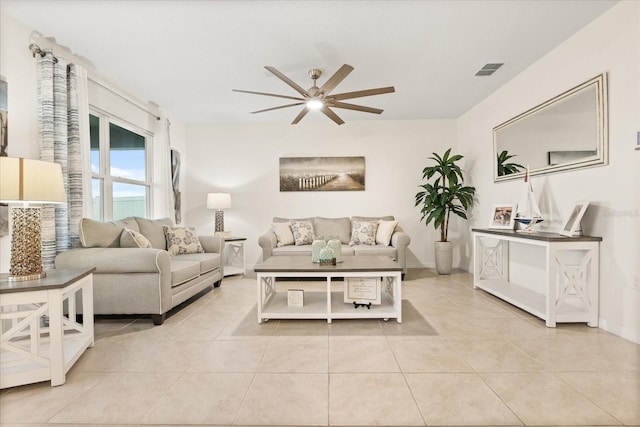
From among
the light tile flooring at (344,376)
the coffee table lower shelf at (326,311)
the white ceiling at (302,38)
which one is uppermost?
the white ceiling at (302,38)

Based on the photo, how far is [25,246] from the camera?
197 cm

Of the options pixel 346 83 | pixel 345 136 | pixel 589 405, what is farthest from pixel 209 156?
pixel 589 405

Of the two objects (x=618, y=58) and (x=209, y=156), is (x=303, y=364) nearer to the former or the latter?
(x=618, y=58)

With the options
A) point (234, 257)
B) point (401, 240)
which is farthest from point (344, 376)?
point (234, 257)

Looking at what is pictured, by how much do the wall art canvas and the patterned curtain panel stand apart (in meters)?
3.11

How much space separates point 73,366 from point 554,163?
14.3ft

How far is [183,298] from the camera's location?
10.3 ft

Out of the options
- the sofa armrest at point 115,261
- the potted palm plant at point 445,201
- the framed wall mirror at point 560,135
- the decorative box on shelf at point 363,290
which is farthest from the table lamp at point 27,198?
the potted palm plant at point 445,201

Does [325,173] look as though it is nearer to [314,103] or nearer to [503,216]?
[314,103]

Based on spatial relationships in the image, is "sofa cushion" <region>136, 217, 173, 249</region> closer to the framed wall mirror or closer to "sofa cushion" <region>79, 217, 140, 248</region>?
"sofa cushion" <region>79, 217, 140, 248</region>

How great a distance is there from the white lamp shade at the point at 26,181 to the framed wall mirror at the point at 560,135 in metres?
4.10

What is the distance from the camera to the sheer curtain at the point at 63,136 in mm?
2686

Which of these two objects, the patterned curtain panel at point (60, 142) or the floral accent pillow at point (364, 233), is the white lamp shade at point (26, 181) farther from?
the floral accent pillow at point (364, 233)

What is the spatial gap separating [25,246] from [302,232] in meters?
3.40
